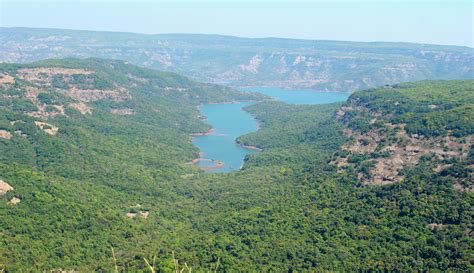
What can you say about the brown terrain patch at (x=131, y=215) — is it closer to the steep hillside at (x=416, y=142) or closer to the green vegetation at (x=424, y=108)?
the steep hillside at (x=416, y=142)

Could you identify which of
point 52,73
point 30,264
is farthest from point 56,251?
point 52,73

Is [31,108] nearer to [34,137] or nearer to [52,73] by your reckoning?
[34,137]

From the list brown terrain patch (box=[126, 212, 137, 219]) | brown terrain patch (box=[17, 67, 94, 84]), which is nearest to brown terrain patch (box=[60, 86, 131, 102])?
brown terrain patch (box=[17, 67, 94, 84])

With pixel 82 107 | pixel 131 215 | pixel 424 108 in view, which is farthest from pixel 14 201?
pixel 424 108

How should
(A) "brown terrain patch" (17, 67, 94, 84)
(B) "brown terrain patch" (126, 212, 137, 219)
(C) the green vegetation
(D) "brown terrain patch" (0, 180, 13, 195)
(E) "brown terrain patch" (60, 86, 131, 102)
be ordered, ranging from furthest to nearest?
(E) "brown terrain patch" (60, 86, 131, 102), (A) "brown terrain patch" (17, 67, 94, 84), (C) the green vegetation, (B) "brown terrain patch" (126, 212, 137, 219), (D) "brown terrain patch" (0, 180, 13, 195)

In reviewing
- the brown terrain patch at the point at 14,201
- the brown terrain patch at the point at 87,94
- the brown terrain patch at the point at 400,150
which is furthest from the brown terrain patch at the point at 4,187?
the brown terrain patch at the point at 87,94

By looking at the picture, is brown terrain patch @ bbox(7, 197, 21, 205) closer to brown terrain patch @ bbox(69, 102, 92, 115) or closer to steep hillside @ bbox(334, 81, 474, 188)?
steep hillside @ bbox(334, 81, 474, 188)
